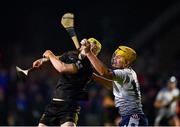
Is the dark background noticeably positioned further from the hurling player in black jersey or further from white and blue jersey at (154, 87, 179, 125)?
the hurling player in black jersey

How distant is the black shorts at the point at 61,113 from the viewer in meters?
9.95

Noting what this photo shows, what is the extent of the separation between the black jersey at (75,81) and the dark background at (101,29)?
1021 centimetres

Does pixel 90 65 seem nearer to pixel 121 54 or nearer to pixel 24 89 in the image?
pixel 121 54

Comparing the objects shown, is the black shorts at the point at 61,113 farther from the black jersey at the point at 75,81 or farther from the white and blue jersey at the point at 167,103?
the white and blue jersey at the point at 167,103

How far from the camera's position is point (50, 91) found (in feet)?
60.4

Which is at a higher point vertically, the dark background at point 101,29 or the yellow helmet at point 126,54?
the yellow helmet at point 126,54

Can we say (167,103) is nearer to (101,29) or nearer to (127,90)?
(101,29)

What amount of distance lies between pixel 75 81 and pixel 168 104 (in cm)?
735

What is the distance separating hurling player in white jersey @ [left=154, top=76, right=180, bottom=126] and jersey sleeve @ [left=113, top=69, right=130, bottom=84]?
7.16 meters

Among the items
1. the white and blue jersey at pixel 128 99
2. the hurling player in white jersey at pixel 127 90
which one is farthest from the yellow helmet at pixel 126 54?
the white and blue jersey at pixel 128 99

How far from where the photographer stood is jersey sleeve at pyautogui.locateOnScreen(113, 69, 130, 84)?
9.66 metres

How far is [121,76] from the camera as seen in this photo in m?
9.70

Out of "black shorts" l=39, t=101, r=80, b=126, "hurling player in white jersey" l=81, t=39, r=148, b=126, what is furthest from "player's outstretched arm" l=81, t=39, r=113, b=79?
"black shorts" l=39, t=101, r=80, b=126

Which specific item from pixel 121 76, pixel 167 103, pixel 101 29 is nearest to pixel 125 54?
pixel 121 76
